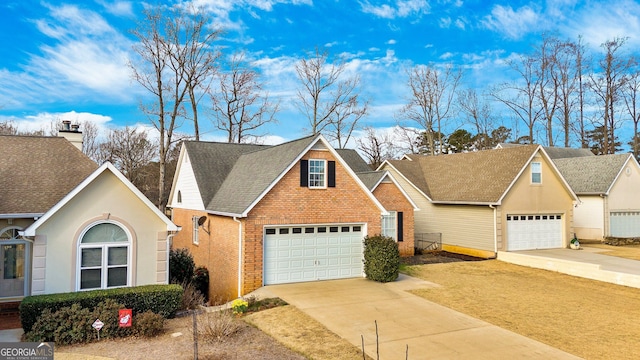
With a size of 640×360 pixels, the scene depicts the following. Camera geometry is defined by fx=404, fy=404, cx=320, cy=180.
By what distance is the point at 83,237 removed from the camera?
38.4 feet

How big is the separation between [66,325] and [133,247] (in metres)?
2.92

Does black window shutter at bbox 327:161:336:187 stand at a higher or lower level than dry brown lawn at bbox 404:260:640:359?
higher

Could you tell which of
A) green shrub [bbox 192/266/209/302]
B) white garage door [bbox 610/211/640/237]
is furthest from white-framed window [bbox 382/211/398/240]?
white garage door [bbox 610/211/640/237]

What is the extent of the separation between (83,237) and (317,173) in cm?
854

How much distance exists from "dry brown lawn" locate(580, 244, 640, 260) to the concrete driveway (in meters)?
14.5

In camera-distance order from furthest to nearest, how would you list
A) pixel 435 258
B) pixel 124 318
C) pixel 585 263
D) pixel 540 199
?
pixel 540 199 → pixel 435 258 → pixel 585 263 → pixel 124 318

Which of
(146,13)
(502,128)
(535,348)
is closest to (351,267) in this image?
(535,348)

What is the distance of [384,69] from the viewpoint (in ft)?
106

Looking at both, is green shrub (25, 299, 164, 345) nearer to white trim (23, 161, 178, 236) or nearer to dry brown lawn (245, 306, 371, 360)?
white trim (23, 161, 178, 236)

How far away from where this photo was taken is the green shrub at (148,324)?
10086mm

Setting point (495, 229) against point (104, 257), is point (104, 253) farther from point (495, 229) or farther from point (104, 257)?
point (495, 229)

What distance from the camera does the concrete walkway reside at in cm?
1648

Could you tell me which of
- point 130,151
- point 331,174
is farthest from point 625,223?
point 130,151

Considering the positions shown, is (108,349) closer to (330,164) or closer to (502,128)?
(330,164)
